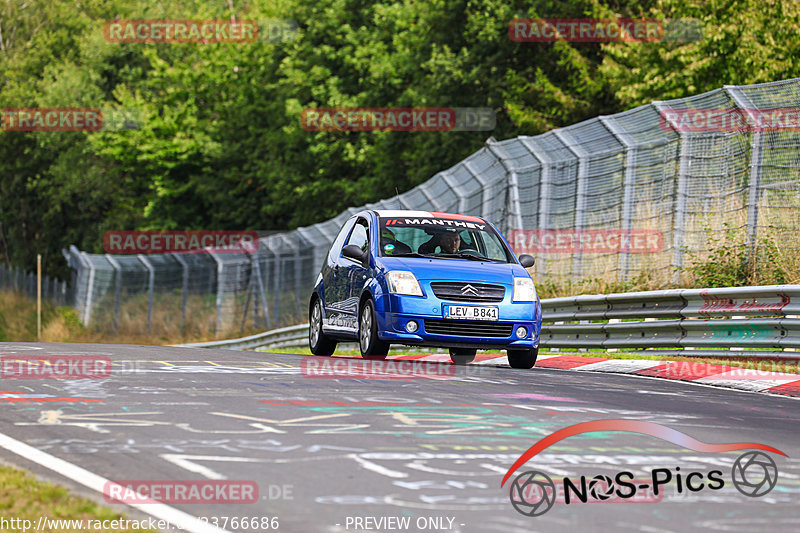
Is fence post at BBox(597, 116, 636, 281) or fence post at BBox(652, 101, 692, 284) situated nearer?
fence post at BBox(652, 101, 692, 284)

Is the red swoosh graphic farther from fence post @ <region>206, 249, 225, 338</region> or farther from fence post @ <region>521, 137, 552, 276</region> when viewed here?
fence post @ <region>206, 249, 225, 338</region>

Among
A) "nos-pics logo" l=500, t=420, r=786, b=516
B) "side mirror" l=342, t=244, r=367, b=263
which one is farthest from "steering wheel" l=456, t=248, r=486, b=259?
"nos-pics logo" l=500, t=420, r=786, b=516

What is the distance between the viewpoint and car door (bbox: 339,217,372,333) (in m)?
13.8

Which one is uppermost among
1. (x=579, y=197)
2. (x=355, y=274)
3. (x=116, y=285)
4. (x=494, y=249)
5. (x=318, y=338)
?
(x=579, y=197)

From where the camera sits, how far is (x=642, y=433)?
7.64 metres

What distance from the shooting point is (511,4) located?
138 feet

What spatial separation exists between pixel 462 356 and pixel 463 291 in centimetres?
336

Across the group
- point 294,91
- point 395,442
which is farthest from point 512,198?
point 294,91

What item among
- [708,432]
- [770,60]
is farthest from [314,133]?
[708,432]

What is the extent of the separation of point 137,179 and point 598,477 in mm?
61137

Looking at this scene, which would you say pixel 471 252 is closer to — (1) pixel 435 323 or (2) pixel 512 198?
(1) pixel 435 323

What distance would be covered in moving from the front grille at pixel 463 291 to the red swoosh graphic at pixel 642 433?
4778 millimetres

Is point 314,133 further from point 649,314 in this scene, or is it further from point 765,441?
point 765,441

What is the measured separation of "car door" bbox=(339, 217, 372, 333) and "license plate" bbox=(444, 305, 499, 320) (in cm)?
125
